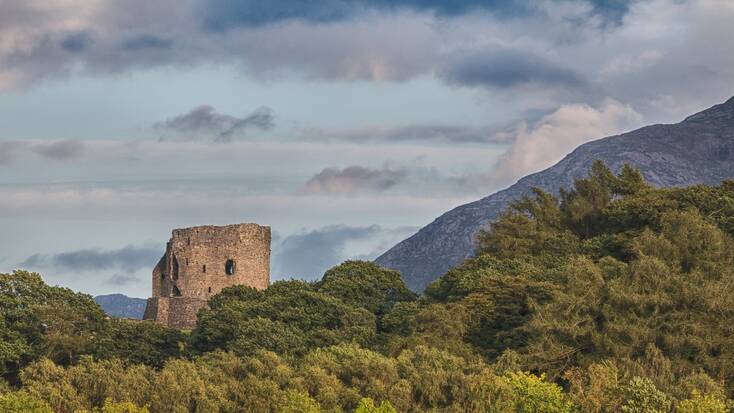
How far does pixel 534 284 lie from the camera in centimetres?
5278

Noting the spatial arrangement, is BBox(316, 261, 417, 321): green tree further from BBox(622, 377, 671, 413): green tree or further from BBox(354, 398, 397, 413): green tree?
BBox(622, 377, 671, 413): green tree

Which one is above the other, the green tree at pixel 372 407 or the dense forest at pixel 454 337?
the dense forest at pixel 454 337

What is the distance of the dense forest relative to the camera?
140 feet

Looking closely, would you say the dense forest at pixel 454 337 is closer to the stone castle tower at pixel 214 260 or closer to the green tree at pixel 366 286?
the green tree at pixel 366 286

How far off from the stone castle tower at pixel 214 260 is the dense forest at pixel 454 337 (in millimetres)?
8849

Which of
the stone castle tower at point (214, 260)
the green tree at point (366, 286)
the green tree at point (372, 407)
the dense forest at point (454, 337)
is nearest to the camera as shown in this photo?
the green tree at point (372, 407)

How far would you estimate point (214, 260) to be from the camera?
255 ft

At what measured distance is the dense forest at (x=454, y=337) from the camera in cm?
4275

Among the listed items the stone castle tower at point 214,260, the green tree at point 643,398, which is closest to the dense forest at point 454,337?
the green tree at point 643,398

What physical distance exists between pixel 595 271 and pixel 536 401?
11.4 metres

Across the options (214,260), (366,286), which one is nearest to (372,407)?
(366,286)

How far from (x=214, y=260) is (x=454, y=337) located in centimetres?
3033

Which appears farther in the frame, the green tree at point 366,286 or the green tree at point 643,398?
the green tree at point 366,286

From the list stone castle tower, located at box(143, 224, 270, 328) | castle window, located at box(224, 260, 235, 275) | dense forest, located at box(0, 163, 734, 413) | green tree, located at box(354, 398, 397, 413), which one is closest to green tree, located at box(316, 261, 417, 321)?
dense forest, located at box(0, 163, 734, 413)
